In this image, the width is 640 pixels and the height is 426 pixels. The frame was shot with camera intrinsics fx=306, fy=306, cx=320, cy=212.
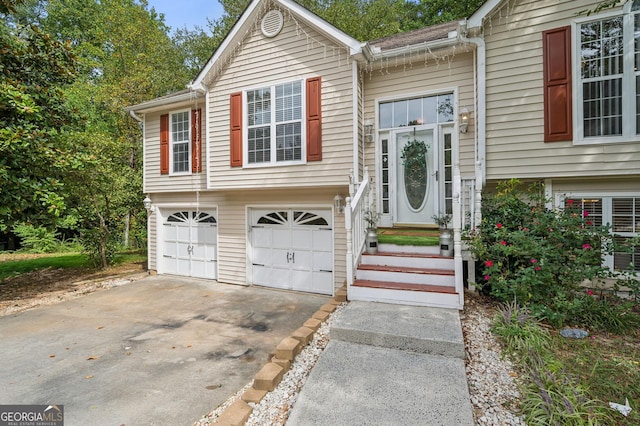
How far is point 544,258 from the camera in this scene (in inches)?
155

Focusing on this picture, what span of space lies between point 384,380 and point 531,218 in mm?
3514

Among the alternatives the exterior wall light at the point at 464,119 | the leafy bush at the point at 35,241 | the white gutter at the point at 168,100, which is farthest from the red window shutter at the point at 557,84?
the leafy bush at the point at 35,241

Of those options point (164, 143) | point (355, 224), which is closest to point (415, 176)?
point (355, 224)

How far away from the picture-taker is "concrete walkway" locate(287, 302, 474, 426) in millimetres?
2355

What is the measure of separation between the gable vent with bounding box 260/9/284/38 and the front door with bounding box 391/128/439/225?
3380 millimetres

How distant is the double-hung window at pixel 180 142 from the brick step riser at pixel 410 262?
19.1 ft

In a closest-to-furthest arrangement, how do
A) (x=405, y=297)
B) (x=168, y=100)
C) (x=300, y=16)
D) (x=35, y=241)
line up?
1. (x=405, y=297)
2. (x=300, y=16)
3. (x=168, y=100)
4. (x=35, y=241)

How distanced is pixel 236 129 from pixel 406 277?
195 inches

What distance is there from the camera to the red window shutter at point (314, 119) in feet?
20.5

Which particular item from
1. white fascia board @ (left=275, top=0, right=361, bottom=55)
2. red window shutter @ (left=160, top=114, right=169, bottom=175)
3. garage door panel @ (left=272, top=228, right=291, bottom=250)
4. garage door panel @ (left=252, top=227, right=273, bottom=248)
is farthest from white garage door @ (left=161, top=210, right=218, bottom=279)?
white fascia board @ (left=275, top=0, right=361, bottom=55)

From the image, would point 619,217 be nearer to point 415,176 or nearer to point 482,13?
point 415,176

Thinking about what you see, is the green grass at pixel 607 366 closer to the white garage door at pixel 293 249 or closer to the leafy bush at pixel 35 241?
the white garage door at pixel 293 249

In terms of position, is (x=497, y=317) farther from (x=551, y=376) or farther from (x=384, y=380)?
(x=384, y=380)

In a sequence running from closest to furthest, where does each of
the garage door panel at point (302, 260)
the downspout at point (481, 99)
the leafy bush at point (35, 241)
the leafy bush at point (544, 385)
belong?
the leafy bush at point (544, 385) → the downspout at point (481, 99) → the garage door panel at point (302, 260) → the leafy bush at point (35, 241)
